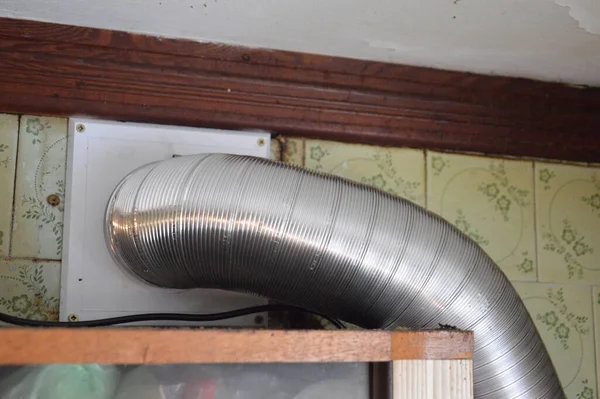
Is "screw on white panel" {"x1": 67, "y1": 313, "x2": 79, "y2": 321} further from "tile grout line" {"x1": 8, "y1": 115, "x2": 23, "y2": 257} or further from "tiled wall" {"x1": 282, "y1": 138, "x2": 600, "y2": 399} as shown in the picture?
"tiled wall" {"x1": 282, "y1": 138, "x2": 600, "y2": 399}

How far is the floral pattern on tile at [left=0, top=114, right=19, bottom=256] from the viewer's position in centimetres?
86

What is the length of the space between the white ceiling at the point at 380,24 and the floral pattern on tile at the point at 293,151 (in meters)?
0.14

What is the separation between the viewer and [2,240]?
2.81 feet

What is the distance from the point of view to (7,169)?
873 mm

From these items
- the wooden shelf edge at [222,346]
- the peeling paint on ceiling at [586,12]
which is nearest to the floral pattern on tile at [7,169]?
the wooden shelf edge at [222,346]

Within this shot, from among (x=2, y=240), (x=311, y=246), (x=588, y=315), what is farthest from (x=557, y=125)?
(x=2, y=240)

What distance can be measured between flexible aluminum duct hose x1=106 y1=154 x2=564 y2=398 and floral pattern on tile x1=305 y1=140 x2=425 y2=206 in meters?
0.19

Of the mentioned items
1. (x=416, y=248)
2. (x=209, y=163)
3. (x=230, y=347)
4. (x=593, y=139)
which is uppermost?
(x=593, y=139)

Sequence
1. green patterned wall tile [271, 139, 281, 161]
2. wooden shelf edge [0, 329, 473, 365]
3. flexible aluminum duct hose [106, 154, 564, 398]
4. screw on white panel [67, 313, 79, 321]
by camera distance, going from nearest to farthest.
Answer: wooden shelf edge [0, 329, 473, 365] < flexible aluminum duct hose [106, 154, 564, 398] < screw on white panel [67, 313, 79, 321] < green patterned wall tile [271, 139, 281, 161]

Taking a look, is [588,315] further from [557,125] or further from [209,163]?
[209,163]

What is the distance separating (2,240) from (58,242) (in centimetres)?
7

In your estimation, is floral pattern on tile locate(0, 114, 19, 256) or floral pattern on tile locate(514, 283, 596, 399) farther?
floral pattern on tile locate(514, 283, 596, 399)

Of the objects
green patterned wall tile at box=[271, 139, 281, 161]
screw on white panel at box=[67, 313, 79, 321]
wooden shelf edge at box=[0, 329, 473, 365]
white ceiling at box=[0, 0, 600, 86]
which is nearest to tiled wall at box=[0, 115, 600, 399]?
green patterned wall tile at box=[271, 139, 281, 161]

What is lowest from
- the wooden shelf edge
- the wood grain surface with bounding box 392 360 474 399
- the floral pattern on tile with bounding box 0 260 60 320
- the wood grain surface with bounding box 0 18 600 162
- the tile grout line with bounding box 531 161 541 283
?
the wood grain surface with bounding box 392 360 474 399
